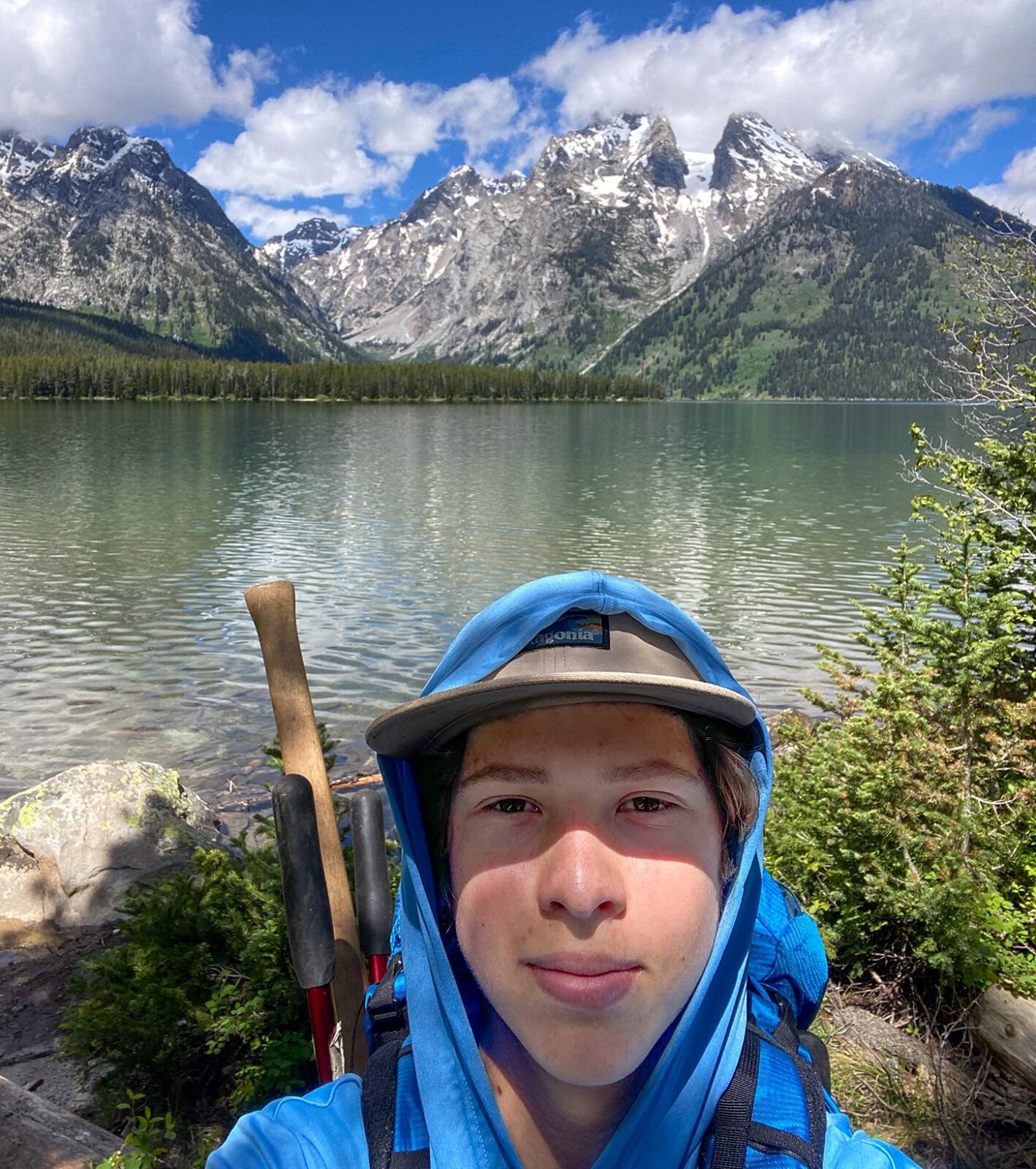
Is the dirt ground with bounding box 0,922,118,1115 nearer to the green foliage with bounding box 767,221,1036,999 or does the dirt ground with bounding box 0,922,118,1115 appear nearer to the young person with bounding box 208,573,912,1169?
the young person with bounding box 208,573,912,1169

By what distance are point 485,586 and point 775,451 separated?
64032 mm

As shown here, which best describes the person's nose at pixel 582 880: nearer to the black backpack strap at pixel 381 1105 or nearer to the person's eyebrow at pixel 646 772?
the person's eyebrow at pixel 646 772

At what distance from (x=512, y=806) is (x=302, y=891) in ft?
5.55

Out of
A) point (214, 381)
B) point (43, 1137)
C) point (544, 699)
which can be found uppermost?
point (214, 381)

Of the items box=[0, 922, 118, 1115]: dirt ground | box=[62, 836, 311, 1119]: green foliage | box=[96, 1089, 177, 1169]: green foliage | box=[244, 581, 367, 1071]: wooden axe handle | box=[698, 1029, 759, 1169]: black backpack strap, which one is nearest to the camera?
box=[698, 1029, 759, 1169]: black backpack strap

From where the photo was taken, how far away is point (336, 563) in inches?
1097

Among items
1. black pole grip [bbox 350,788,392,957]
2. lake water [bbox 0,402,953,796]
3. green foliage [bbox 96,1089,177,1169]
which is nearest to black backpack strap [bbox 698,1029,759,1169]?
black pole grip [bbox 350,788,392,957]

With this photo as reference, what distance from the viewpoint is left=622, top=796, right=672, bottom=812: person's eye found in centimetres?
164

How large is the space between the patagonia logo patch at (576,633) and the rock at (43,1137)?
132 inches

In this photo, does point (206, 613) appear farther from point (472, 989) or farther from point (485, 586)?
point (472, 989)

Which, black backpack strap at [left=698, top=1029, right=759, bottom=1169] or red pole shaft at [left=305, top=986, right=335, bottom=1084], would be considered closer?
black backpack strap at [left=698, top=1029, right=759, bottom=1169]

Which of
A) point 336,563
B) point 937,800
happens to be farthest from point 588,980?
point 336,563

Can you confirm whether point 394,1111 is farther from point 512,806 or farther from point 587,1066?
point 512,806

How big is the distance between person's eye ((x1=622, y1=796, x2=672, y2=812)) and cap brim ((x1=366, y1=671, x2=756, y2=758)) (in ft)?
0.61
